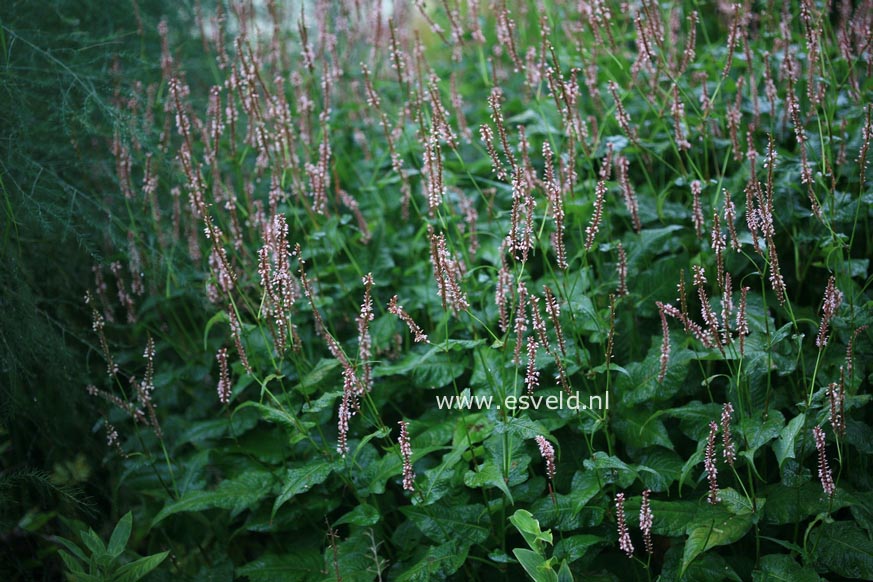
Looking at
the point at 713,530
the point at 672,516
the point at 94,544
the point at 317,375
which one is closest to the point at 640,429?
the point at 672,516

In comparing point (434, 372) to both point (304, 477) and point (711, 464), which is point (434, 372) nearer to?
point (304, 477)

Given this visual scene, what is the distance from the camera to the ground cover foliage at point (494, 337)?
234cm

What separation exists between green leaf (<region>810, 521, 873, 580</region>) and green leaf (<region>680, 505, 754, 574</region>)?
0.22m

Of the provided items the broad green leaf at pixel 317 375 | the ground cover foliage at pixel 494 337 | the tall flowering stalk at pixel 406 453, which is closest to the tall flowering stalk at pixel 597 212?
the ground cover foliage at pixel 494 337

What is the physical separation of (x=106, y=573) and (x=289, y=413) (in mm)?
766

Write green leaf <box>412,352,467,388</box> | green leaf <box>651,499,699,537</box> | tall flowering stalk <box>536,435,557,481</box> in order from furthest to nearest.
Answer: green leaf <box>412,352,467,388</box> < green leaf <box>651,499,699,537</box> < tall flowering stalk <box>536,435,557,481</box>

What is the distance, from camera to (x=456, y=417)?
110 inches

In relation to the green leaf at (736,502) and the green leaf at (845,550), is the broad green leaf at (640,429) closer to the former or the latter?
the green leaf at (736,502)

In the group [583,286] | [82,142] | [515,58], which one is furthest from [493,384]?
[82,142]

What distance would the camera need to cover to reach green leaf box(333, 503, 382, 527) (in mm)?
2463

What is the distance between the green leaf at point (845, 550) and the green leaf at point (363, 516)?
133 centimetres

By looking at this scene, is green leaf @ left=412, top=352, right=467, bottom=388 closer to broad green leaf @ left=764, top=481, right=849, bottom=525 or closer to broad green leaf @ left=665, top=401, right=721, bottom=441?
broad green leaf @ left=665, top=401, right=721, bottom=441

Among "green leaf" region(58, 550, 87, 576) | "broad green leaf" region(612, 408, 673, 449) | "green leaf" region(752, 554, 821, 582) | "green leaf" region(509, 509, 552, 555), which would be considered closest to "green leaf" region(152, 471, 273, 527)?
"green leaf" region(58, 550, 87, 576)

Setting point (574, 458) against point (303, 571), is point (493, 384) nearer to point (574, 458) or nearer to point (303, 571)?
point (574, 458)
